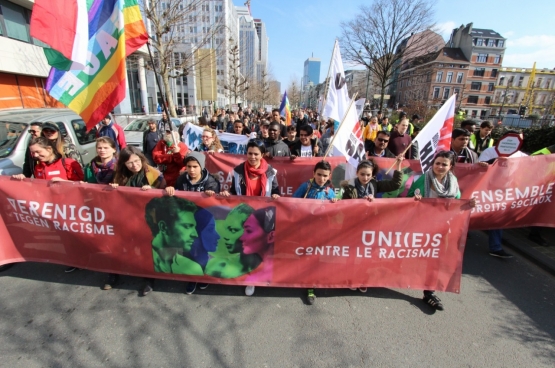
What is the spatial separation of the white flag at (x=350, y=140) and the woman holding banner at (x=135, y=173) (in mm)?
2295

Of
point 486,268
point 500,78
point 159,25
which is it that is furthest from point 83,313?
point 500,78

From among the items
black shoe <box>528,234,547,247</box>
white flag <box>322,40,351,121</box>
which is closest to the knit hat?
white flag <box>322,40,351,121</box>

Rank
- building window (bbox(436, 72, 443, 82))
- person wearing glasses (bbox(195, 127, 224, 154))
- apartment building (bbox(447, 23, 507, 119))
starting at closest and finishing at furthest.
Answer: person wearing glasses (bbox(195, 127, 224, 154)) < apartment building (bbox(447, 23, 507, 119)) < building window (bbox(436, 72, 443, 82))

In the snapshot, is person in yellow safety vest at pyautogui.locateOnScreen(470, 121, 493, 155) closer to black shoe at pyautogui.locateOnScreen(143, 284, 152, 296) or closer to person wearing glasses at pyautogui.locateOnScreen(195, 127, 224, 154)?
person wearing glasses at pyautogui.locateOnScreen(195, 127, 224, 154)

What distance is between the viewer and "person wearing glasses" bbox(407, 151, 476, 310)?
3.17 meters

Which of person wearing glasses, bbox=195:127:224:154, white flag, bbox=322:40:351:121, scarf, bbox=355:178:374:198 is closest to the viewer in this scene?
scarf, bbox=355:178:374:198

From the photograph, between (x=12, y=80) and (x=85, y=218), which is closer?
(x=85, y=218)

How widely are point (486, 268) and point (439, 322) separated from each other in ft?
5.44

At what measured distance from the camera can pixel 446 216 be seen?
117 inches

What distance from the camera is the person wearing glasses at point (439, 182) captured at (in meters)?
3.17

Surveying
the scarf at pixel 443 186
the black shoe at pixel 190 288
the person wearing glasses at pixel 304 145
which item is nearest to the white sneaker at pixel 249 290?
the black shoe at pixel 190 288

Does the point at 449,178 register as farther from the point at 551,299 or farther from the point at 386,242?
the point at 551,299

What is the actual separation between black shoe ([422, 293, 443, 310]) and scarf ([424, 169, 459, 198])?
1.16 metres

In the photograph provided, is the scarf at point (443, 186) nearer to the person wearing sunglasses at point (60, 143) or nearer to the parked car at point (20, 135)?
the person wearing sunglasses at point (60, 143)
